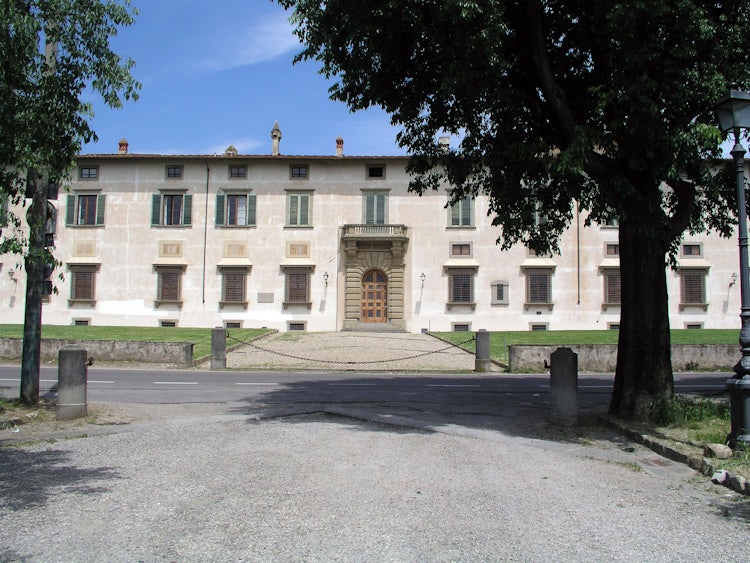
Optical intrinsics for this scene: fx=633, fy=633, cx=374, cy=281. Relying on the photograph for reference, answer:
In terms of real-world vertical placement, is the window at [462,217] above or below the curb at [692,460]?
above

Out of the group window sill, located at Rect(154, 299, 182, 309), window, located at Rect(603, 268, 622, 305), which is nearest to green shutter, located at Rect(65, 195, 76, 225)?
window sill, located at Rect(154, 299, 182, 309)

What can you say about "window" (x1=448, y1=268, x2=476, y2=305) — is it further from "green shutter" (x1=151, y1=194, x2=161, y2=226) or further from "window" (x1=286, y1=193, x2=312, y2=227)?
"green shutter" (x1=151, y1=194, x2=161, y2=226)

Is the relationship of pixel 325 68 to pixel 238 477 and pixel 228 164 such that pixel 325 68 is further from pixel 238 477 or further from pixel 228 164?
pixel 228 164

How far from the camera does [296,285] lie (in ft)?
115

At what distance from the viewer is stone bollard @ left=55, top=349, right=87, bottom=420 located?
8.98 metres

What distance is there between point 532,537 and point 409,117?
7187mm

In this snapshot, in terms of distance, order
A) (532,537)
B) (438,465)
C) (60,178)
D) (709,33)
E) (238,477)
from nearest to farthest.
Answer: (532,537)
(238,477)
(438,465)
(709,33)
(60,178)

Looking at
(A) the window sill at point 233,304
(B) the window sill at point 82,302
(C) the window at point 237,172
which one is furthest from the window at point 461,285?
(B) the window sill at point 82,302

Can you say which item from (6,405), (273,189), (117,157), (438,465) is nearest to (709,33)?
(438,465)

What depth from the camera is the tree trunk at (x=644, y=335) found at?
8992 mm

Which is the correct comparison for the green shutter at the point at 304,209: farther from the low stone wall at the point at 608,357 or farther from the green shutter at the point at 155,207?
the low stone wall at the point at 608,357

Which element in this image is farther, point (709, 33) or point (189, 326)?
point (189, 326)

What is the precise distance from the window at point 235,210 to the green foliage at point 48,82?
26155mm

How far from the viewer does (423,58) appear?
376 inches
